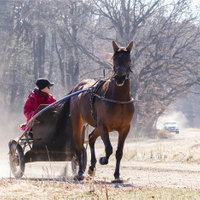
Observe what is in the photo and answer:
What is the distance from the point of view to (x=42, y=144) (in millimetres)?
7312

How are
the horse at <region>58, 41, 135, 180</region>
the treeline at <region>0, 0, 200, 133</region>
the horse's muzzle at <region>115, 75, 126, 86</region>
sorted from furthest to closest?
the treeline at <region>0, 0, 200, 133</region>, the horse at <region>58, 41, 135, 180</region>, the horse's muzzle at <region>115, 75, 126, 86</region>

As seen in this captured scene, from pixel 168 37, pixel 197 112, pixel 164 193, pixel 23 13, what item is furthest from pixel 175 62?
pixel 197 112

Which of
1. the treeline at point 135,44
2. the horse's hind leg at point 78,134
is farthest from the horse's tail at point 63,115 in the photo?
the treeline at point 135,44

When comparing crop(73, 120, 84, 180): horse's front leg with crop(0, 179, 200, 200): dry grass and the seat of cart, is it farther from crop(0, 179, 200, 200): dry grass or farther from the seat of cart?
crop(0, 179, 200, 200): dry grass

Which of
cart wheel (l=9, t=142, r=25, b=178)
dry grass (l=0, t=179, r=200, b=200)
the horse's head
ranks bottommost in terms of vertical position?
dry grass (l=0, t=179, r=200, b=200)

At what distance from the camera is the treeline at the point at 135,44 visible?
26.4 meters

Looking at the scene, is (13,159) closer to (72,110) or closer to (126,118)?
(72,110)

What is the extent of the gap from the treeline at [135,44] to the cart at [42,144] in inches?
613

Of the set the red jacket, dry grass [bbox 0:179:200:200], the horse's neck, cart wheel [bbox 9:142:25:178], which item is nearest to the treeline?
the red jacket

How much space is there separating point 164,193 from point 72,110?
341cm

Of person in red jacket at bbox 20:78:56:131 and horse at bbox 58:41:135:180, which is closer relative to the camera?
horse at bbox 58:41:135:180

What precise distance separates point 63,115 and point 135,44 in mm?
19940

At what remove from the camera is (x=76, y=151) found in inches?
297

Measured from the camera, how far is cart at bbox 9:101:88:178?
725 cm
